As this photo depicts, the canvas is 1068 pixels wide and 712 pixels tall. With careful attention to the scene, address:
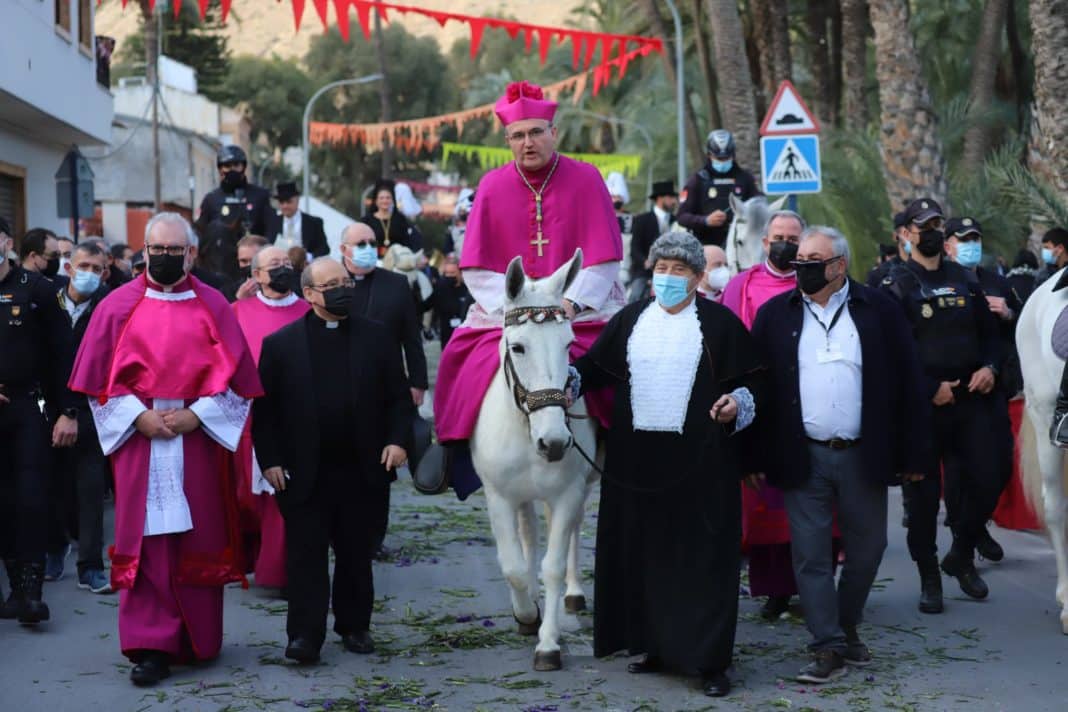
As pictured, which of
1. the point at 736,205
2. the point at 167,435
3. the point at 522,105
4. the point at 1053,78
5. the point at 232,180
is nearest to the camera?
the point at 167,435

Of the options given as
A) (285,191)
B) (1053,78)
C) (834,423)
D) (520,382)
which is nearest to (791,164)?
(1053,78)

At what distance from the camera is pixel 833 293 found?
26.1 ft

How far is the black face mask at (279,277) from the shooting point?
10.4 meters

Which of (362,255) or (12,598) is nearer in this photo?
(12,598)

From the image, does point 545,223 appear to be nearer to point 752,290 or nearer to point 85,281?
point 752,290

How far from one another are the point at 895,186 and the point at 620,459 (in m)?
12.0

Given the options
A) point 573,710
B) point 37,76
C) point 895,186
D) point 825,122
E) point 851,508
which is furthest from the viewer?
point 825,122

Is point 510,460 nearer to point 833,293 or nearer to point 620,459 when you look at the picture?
point 620,459

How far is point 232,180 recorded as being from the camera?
1470cm

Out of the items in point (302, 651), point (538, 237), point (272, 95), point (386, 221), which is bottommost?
point (302, 651)

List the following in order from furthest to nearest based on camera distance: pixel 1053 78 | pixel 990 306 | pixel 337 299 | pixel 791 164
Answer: pixel 791 164 → pixel 1053 78 → pixel 990 306 → pixel 337 299

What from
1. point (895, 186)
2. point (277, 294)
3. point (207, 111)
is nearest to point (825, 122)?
point (895, 186)

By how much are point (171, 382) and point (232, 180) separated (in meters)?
6.98

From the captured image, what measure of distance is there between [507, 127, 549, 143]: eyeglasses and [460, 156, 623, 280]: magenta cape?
193mm
